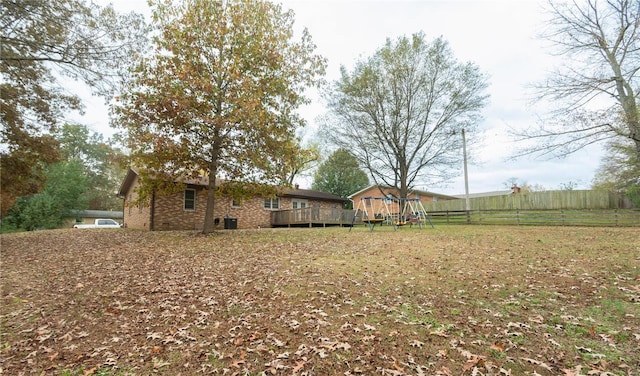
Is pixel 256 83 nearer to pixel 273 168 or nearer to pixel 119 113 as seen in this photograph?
pixel 273 168

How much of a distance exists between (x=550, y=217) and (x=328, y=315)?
18436 mm

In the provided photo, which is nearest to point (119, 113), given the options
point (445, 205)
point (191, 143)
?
point (191, 143)

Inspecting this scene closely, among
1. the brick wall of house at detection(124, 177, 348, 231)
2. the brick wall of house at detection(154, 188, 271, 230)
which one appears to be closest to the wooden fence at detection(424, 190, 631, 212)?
the brick wall of house at detection(154, 188, 271, 230)

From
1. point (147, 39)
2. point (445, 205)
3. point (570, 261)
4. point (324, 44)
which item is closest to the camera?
point (570, 261)

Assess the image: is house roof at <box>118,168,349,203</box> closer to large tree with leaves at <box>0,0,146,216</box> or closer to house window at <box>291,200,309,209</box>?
house window at <box>291,200,309,209</box>

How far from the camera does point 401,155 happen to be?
74.1 ft

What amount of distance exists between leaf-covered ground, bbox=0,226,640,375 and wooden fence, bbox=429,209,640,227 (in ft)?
30.6

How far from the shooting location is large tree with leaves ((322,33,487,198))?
2034 cm

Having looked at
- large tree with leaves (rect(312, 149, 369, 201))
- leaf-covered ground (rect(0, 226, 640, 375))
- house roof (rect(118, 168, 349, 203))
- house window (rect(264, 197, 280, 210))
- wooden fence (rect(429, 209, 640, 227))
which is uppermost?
large tree with leaves (rect(312, 149, 369, 201))

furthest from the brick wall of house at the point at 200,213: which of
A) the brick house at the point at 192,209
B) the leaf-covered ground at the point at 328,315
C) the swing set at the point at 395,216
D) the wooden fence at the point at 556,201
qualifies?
the wooden fence at the point at 556,201

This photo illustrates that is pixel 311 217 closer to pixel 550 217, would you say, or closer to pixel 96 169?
pixel 550 217

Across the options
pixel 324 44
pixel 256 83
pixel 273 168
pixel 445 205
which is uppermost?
pixel 324 44

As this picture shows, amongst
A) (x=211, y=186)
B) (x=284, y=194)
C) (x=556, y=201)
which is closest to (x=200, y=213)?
(x=284, y=194)

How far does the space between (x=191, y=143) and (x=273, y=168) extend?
3.77 metres
